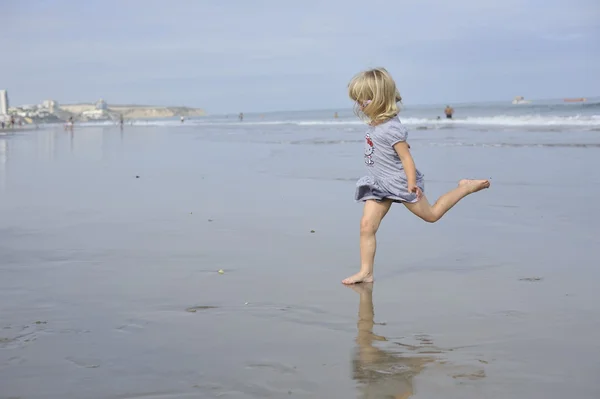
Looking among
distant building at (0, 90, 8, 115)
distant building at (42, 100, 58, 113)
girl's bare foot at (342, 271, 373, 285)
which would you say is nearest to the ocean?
girl's bare foot at (342, 271, 373, 285)

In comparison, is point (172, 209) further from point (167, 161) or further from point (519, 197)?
point (167, 161)

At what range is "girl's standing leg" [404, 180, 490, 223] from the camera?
4953mm

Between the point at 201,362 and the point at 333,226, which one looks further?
the point at 333,226

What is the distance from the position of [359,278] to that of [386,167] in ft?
2.56

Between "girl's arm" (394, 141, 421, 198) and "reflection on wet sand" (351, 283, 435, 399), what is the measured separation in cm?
138

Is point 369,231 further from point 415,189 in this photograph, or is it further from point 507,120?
point 507,120

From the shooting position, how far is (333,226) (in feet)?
22.1

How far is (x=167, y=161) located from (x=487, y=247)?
10.8 m

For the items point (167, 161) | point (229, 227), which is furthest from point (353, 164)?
point (229, 227)

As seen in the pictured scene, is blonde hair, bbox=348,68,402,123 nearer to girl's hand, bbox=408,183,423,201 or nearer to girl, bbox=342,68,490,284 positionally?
girl, bbox=342,68,490,284

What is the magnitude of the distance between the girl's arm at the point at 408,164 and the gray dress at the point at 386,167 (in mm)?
41

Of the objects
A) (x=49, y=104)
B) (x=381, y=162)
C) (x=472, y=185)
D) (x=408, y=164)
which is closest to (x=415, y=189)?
(x=408, y=164)

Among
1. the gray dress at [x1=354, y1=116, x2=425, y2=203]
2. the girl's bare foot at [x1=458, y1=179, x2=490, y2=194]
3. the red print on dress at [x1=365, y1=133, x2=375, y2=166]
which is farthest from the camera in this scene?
the girl's bare foot at [x1=458, y1=179, x2=490, y2=194]

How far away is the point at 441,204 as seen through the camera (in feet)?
16.8
